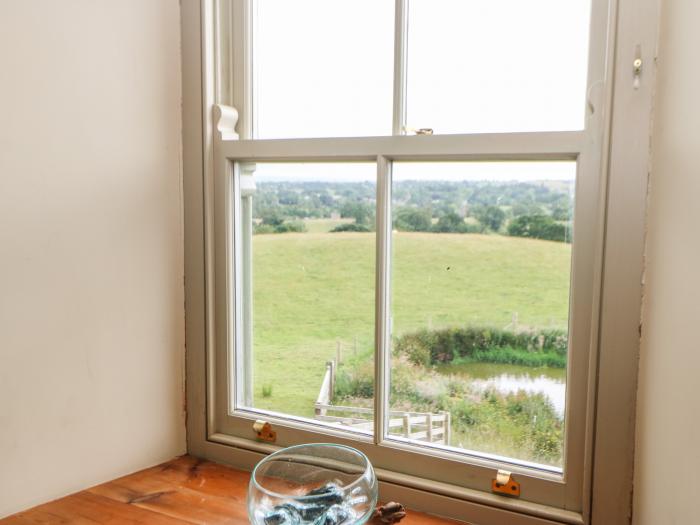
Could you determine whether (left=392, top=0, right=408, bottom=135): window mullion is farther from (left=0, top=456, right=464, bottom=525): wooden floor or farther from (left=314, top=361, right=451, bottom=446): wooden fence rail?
(left=0, top=456, right=464, bottom=525): wooden floor

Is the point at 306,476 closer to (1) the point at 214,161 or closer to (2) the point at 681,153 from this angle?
(1) the point at 214,161

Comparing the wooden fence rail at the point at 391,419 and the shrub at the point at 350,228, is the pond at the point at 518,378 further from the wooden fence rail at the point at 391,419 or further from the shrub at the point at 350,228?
the shrub at the point at 350,228

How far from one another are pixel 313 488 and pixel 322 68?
802mm

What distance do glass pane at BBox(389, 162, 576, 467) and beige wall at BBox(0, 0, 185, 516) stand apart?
51 cm

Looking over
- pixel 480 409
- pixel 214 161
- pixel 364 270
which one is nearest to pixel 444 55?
pixel 364 270

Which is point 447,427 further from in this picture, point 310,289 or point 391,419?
point 310,289

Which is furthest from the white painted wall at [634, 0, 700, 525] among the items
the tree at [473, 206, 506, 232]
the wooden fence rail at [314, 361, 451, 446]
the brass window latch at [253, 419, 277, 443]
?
the brass window latch at [253, 419, 277, 443]

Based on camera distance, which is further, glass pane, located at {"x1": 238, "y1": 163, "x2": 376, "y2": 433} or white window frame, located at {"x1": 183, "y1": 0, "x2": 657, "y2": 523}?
glass pane, located at {"x1": 238, "y1": 163, "x2": 376, "y2": 433}

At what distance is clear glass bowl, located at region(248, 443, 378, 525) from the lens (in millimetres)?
1003

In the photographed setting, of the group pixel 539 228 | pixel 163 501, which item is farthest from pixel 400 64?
pixel 163 501

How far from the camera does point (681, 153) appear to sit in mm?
800

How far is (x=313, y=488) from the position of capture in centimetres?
111

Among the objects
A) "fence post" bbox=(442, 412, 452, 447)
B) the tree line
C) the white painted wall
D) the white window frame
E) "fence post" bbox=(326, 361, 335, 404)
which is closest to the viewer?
the white painted wall

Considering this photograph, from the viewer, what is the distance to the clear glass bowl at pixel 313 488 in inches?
39.5
